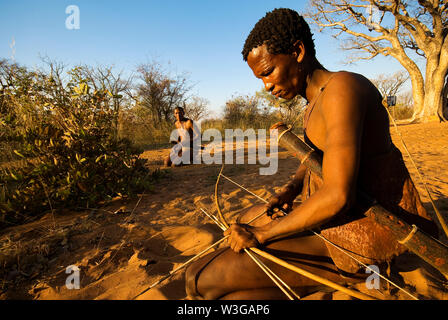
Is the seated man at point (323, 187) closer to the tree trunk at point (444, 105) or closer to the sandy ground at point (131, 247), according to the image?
the sandy ground at point (131, 247)

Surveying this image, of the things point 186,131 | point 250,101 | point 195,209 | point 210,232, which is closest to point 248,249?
point 210,232

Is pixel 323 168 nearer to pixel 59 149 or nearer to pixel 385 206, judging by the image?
pixel 385 206

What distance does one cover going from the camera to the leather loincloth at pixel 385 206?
1071 millimetres

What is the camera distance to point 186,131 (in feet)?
21.8

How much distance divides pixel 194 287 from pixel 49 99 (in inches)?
126

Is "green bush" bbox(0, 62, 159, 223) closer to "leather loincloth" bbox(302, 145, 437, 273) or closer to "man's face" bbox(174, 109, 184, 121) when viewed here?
"leather loincloth" bbox(302, 145, 437, 273)

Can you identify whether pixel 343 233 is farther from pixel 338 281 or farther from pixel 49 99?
pixel 49 99

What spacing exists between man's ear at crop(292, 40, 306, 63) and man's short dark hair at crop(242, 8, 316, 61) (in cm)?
2

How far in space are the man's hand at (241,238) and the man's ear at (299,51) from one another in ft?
2.95

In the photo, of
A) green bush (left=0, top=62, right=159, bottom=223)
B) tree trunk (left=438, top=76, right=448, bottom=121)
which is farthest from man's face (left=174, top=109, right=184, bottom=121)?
tree trunk (left=438, top=76, right=448, bottom=121)

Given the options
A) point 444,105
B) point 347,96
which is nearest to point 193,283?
point 347,96

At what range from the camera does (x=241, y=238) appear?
43.4 inches

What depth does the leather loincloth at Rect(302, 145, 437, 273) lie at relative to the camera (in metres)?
1.07

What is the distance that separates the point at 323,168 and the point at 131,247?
187 cm
